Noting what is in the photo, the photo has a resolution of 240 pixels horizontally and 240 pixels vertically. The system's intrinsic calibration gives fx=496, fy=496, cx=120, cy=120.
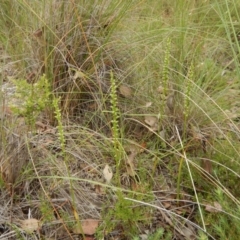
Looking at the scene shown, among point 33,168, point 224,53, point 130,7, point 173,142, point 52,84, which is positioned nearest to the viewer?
point 33,168

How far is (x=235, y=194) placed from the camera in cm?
196

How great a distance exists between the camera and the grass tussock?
5.96 feet

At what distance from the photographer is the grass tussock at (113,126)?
1.82 meters

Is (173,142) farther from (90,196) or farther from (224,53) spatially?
(224,53)

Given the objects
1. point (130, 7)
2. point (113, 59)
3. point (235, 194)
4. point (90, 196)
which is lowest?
point (90, 196)

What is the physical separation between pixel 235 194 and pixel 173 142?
0.38 meters

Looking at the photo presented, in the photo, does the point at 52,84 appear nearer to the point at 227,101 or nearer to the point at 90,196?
the point at 90,196

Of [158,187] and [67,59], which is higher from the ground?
[67,59]

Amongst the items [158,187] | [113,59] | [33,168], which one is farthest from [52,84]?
[158,187]

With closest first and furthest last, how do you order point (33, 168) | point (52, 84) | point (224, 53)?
point (33, 168), point (52, 84), point (224, 53)

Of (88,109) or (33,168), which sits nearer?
(33,168)

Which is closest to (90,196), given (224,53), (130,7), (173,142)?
(173,142)

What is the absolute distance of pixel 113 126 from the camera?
167 centimetres

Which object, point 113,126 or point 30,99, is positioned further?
point 30,99
